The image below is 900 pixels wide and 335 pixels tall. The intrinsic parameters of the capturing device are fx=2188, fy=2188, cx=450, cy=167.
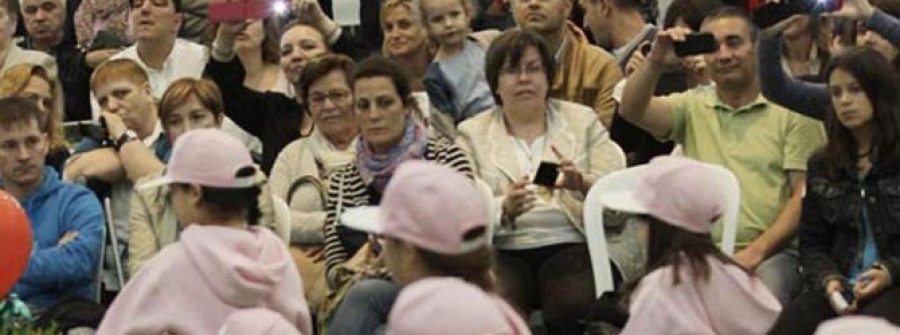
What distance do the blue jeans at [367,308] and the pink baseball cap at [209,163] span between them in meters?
1.30

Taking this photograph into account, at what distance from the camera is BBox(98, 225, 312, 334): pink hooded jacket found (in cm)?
576

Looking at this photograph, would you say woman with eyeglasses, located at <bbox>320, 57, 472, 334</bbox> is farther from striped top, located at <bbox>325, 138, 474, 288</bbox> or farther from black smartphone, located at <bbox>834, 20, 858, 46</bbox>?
black smartphone, located at <bbox>834, 20, 858, 46</bbox>

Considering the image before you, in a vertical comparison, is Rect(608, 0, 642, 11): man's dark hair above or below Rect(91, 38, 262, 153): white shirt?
above

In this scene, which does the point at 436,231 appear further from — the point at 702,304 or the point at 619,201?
the point at 619,201

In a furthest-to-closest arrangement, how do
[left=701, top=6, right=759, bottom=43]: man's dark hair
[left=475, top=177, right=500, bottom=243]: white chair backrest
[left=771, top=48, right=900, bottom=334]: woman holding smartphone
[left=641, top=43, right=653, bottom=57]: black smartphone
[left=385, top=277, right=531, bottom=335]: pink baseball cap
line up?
[left=641, top=43, right=653, bottom=57]: black smartphone
[left=701, top=6, right=759, bottom=43]: man's dark hair
[left=475, top=177, right=500, bottom=243]: white chair backrest
[left=771, top=48, right=900, bottom=334]: woman holding smartphone
[left=385, top=277, right=531, bottom=335]: pink baseball cap

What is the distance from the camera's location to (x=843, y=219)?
699 centimetres

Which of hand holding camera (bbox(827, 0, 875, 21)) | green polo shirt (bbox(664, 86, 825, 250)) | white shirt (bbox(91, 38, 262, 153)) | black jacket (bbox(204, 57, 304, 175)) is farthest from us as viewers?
white shirt (bbox(91, 38, 262, 153))

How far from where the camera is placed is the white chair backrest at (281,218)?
7523mm

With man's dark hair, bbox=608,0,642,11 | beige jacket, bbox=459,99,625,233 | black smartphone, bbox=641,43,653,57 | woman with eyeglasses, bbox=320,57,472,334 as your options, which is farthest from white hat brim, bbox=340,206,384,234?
man's dark hair, bbox=608,0,642,11

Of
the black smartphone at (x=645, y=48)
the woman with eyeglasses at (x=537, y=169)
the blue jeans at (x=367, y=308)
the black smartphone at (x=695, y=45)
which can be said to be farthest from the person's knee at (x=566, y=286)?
the black smartphone at (x=645, y=48)

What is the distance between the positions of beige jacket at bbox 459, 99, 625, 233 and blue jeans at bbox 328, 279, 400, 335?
2.18ft

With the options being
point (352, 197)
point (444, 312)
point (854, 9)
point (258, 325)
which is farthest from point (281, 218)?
point (444, 312)

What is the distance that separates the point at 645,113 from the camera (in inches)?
302

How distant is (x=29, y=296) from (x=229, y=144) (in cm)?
195
